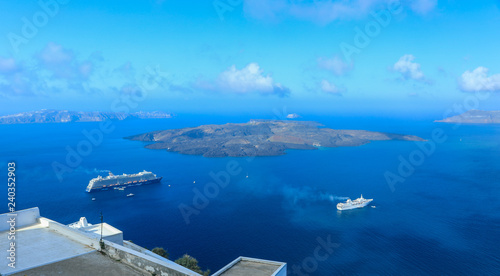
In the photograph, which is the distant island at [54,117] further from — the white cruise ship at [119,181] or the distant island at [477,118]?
the distant island at [477,118]

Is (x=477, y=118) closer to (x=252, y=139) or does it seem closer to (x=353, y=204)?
(x=252, y=139)

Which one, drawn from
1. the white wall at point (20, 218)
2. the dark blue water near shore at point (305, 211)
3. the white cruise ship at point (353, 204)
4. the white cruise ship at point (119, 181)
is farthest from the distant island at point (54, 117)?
the white wall at point (20, 218)

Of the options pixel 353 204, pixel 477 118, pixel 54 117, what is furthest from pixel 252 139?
pixel 477 118

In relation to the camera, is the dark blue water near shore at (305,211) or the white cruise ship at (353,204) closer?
the dark blue water near shore at (305,211)

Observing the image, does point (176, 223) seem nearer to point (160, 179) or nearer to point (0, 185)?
point (160, 179)

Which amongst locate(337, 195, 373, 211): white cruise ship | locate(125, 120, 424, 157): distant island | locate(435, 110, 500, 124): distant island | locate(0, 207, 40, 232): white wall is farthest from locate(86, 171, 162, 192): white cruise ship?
locate(435, 110, 500, 124): distant island

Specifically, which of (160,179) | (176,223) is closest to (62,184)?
(160,179)

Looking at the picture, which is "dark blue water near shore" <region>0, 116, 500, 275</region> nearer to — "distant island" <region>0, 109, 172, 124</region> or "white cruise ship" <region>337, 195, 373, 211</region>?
"white cruise ship" <region>337, 195, 373, 211</region>
